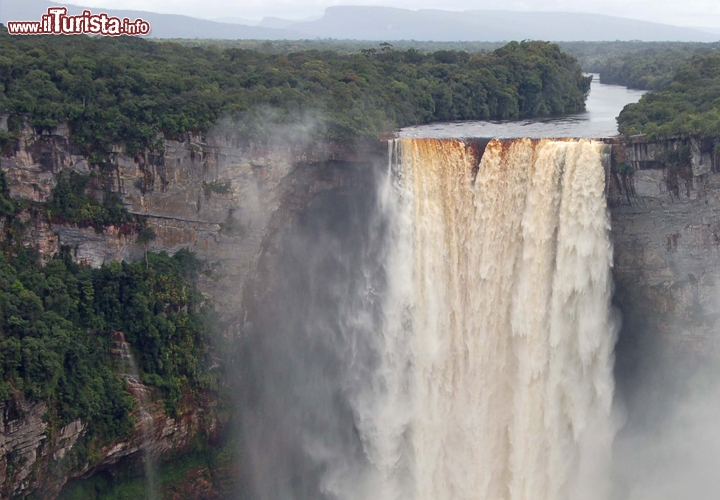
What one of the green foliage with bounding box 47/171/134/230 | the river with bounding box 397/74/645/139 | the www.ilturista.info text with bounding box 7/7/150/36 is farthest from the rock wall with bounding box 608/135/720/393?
the www.ilturista.info text with bounding box 7/7/150/36

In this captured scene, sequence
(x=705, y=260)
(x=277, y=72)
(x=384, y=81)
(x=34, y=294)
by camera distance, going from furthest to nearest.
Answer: (x=384, y=81), (x=277, y=72), (x=705, y=260), (x=34, y=294)

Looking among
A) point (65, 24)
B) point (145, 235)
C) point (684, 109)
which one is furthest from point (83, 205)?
point (684, 109)

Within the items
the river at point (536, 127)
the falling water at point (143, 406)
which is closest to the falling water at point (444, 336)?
the falling water at point (143, 406)

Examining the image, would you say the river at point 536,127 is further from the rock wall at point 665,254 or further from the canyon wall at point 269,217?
the canyon wall at point 269,217

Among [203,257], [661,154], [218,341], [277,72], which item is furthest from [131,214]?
[661,154]

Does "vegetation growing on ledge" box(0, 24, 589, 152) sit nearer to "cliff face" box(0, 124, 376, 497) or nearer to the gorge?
"cliff face" box(0, 124, 376, 497)

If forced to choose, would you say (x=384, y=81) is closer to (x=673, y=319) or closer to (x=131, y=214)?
(x=131, y=214)
